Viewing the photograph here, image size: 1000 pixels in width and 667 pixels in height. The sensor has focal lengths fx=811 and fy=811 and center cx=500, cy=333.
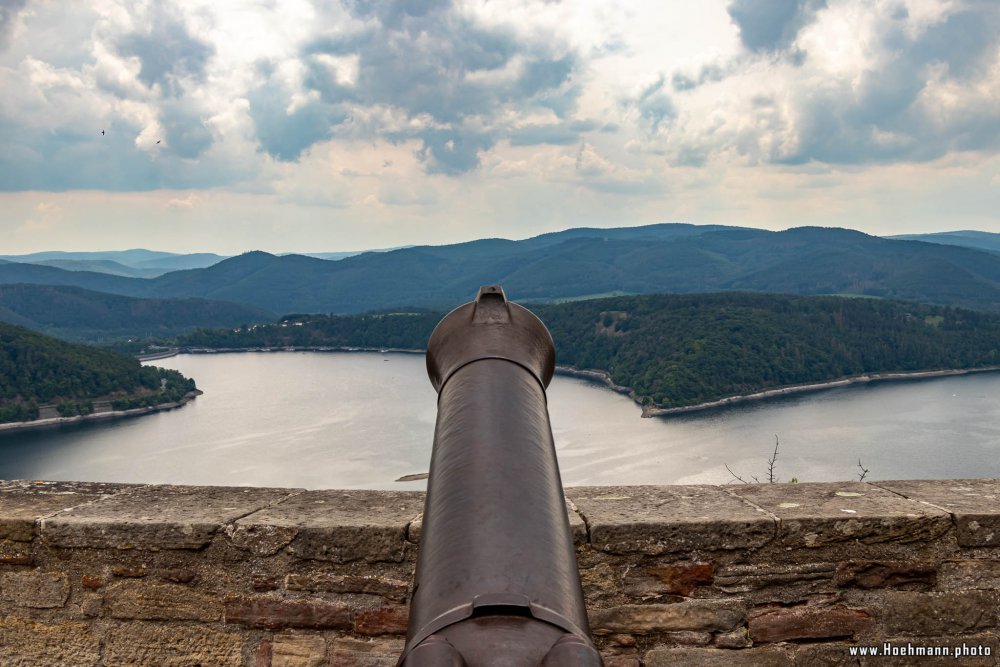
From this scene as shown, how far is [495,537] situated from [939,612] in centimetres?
170

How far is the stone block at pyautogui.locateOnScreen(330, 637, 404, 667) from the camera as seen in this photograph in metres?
2.29

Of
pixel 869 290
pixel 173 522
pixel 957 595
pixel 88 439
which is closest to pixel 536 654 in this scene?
pixel 173 522

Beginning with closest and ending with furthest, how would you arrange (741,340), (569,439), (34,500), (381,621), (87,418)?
1. (381,621)
2. (34,500)
3. (569,439)
4. (87,418)
5. (741,340)

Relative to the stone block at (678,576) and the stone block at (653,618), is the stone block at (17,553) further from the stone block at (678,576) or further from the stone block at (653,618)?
the stone block at (678,576)

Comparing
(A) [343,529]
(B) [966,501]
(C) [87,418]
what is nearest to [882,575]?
(B) [966,501]

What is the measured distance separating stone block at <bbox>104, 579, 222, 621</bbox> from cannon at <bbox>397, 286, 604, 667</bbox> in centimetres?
102

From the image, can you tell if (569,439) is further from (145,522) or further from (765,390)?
(145,522)

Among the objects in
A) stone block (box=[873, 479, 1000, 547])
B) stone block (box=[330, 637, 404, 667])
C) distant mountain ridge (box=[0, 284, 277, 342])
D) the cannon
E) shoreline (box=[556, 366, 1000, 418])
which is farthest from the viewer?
distant mountain ridge (box=[0, 284, 277, 342])

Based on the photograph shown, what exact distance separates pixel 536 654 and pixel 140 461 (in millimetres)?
58572

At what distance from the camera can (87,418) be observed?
7294 centimetres

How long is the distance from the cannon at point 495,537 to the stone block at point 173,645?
1.06 meters

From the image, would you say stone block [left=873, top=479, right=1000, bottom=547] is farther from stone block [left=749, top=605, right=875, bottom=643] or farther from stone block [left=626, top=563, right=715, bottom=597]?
stone block [left=626, top=563, right=715, bottom=597]

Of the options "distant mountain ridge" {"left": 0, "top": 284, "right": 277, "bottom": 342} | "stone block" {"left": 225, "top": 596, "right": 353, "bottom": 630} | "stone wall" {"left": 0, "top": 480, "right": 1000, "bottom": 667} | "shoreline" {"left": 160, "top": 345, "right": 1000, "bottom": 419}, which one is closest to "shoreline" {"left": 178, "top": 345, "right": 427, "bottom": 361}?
"distant mountain ridge" {"left": 0, "top": 284, "right": 277, "bottom": 342}

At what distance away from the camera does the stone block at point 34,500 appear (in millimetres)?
2418
